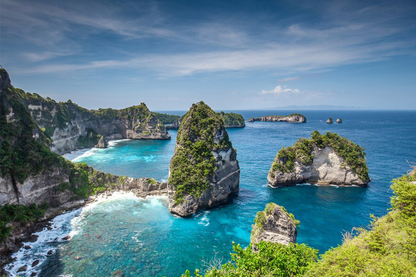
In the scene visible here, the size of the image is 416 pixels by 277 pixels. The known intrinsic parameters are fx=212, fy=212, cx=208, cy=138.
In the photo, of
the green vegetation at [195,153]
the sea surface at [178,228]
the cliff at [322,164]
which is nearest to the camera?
the sea surface at [178,228]

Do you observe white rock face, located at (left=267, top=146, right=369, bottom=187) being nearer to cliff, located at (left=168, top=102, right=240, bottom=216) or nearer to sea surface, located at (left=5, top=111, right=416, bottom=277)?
sea surface, located at (left=5, top=111, right=416, bottom=277)

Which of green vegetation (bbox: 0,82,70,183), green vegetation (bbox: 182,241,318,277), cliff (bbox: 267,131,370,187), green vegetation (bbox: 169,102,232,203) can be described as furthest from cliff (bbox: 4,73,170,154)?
cliff (bbox: 267,131,370,187)

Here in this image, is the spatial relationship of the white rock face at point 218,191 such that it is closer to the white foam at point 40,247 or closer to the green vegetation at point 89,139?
the white foam at point 40,247

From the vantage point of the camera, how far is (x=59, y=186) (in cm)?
4822

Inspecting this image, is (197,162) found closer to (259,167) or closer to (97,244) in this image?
(97,244)

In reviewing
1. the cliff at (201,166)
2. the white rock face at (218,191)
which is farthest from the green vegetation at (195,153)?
the white rock face at (218,191)

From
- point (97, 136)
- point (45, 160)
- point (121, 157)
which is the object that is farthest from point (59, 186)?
point (97, 136)

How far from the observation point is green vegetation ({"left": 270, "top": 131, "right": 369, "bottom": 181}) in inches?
2219

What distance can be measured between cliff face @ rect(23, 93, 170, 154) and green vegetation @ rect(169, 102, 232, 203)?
2606 inches

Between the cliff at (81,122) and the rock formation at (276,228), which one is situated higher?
the cliff at (81,122)

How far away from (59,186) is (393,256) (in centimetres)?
5741

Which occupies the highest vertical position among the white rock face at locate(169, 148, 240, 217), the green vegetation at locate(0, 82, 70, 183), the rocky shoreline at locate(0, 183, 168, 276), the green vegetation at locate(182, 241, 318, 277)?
the green vegetation at locate(0, 82, 70, 183)

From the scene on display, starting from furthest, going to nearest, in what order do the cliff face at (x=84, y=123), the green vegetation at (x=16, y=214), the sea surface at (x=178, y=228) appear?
1. the cliff face at (x=84, y=123)
2. the green vegetation at (x=16, y=214)
3. the sea surface at (x=178, y=228)

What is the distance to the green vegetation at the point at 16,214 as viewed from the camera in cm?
Result: 3391
